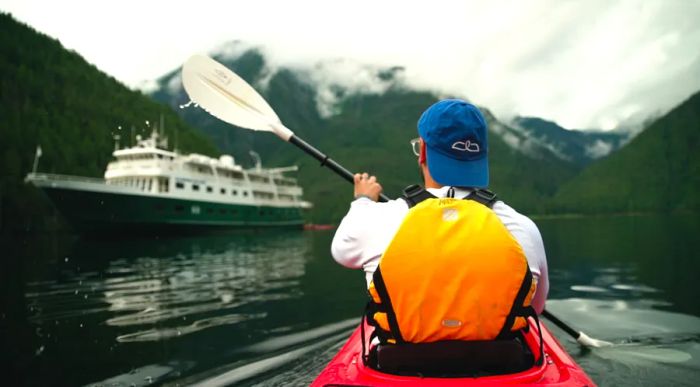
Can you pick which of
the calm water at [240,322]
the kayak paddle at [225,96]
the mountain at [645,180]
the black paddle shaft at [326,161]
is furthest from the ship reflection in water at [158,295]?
the mountain at [645,180]

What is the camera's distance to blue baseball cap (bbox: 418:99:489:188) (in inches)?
94.2

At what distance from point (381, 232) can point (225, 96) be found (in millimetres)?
4527

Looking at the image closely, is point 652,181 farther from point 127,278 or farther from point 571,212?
point 127,278

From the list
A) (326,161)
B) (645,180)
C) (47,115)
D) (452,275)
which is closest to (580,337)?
(326,161)

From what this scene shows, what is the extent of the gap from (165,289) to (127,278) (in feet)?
9.27

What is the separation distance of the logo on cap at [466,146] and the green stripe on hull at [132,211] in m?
38.0

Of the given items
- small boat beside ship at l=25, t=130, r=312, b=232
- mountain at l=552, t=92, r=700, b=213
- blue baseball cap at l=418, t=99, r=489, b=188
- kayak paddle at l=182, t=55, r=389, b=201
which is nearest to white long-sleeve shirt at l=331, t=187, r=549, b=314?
blue baseball cap at l=418, t=99, r=489, b=188

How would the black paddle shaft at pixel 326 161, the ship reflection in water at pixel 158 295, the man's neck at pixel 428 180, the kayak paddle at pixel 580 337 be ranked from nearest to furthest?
the man's neck at pixel 428 180
the black paddle shaft at pixel 326 161
the kayak paddle at pixel 580 337
the ship reflection in water at pixel 158 295

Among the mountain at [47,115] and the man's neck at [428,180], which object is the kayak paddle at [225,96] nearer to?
the man's neck at [428,180]

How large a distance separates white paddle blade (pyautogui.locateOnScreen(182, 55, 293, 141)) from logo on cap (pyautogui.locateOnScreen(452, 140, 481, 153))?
3.67 m

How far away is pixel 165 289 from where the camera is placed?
11.4 meters

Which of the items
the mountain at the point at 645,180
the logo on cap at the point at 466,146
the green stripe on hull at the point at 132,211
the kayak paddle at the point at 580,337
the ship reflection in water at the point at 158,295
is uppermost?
the mountain at the point at 645,180

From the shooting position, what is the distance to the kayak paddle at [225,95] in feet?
19.3

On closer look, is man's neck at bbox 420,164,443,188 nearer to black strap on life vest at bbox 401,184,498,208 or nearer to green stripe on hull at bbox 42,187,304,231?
black strap on life vest at bbox 401,184,498,208
